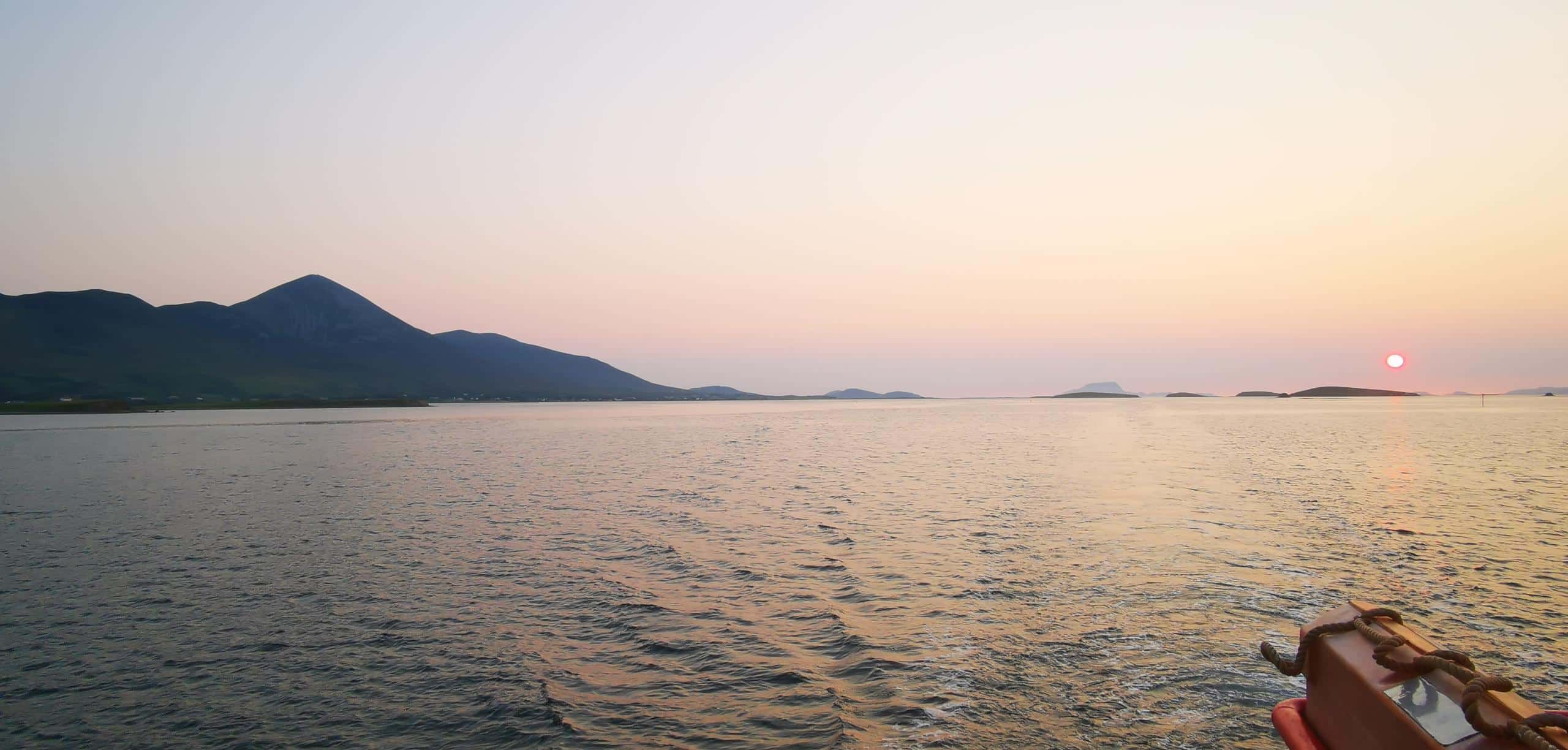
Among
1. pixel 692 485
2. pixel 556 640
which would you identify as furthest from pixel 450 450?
pixel 556 640

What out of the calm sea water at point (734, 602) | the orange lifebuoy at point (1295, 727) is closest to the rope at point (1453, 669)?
the orange lifebuoy at point (1295, 727)

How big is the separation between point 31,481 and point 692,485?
40469mm

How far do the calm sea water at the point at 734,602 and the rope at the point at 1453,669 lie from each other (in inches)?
123

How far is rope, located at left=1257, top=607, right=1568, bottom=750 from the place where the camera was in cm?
552

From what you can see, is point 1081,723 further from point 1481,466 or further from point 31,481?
point 31,481

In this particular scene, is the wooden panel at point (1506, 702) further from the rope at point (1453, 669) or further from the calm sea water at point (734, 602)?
the calm sea water at point (734, 602)

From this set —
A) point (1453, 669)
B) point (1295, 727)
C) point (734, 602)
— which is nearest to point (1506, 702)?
point (1453, 669)

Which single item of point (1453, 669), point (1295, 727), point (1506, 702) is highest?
point (1453, 669)

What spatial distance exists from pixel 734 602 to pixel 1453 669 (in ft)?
46.4

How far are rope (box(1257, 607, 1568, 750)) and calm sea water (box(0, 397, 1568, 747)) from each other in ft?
10.3

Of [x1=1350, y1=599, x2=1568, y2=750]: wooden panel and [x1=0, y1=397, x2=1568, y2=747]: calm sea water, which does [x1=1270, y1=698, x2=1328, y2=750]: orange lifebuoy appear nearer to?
[x1=1350, y1=599, x2=1568, y2=750]: wooden panel

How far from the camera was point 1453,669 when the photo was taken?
6402mm

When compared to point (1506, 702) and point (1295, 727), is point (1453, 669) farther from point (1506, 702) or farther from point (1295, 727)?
point (1295, 727)

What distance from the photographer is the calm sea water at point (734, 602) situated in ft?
38.4
